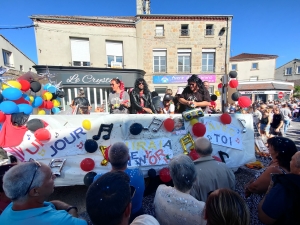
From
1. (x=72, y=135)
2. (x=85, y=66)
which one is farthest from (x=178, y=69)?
(x=72, y=135)

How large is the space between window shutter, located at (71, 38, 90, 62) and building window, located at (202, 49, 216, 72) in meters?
9.28

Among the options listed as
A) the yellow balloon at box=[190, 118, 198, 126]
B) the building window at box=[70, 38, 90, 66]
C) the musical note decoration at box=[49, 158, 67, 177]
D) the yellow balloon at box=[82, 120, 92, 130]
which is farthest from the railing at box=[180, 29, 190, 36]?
the musical note decoration at box=[49, 158, 67, 177]

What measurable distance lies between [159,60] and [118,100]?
11.2m

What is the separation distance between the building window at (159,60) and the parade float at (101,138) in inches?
452

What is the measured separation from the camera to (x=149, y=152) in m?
2.75

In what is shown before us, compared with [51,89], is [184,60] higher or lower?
higher

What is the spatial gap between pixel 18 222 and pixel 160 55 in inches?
551

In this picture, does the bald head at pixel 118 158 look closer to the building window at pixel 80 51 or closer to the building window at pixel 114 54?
the building window at pixel 114 54

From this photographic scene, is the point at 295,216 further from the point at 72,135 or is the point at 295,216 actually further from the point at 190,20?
the point at 190,20

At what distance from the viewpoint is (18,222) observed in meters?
0.97

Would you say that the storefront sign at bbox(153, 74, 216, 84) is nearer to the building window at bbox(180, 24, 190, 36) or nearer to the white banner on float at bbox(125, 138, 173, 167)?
the building window at bbox(180, 24, 190, 36)

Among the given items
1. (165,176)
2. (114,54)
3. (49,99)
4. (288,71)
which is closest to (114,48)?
(114,54)

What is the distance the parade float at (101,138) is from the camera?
2.49m

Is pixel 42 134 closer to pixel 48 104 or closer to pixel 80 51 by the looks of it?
pixel 48 104
